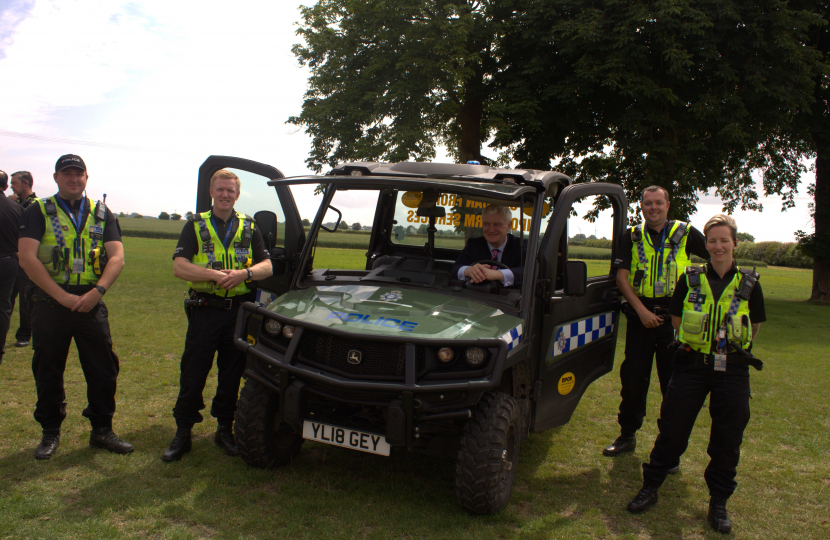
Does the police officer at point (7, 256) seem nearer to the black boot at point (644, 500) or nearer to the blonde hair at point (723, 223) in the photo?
the black boot at point (644, 500)

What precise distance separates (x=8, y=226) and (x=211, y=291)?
3.41 meters

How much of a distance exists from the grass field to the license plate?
46cm

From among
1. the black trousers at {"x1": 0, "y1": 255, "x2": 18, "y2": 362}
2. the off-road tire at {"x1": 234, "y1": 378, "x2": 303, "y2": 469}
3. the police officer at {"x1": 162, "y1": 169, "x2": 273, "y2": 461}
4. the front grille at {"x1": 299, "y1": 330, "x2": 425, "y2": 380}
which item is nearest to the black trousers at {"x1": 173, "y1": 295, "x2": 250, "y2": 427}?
the police officer at {"x1": 162, "y1": 169, "x2": 273, "y2": 461}

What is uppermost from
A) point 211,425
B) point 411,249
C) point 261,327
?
point 411,249

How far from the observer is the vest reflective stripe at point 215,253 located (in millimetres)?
4531

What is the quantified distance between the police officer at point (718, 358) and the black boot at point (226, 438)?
2.92m

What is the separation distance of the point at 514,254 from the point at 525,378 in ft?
3.27

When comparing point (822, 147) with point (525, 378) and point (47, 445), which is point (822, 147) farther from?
point (47, 445)

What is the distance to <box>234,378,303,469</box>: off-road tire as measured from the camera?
13.0 feet

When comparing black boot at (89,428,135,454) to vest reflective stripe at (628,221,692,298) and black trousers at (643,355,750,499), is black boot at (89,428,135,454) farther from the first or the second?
vest reflective stripe at (628,221,692,298)

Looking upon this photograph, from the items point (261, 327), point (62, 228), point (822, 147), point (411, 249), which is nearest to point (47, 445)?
point (62, 228)

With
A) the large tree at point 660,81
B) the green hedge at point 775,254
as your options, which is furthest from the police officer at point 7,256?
the green hedge at point 775,254

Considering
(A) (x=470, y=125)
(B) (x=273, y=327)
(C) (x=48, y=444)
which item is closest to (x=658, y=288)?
(B) (x=273, y=327)

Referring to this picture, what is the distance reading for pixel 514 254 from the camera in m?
4.58
